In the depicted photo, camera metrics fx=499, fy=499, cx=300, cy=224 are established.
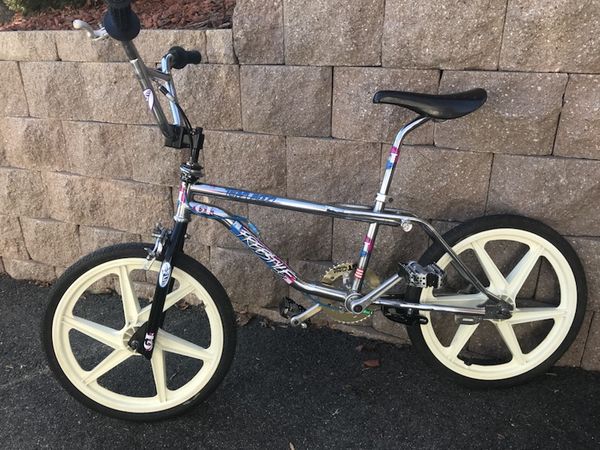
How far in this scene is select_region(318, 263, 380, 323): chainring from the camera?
2268 millimetres

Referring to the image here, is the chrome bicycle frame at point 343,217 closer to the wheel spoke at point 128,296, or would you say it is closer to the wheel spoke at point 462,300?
the wheel spoke at point 462,300

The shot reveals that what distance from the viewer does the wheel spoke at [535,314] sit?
2.37 m

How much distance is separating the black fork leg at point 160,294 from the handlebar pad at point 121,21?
77 centimetres

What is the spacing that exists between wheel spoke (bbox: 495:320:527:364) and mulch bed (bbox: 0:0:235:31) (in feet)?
6.71

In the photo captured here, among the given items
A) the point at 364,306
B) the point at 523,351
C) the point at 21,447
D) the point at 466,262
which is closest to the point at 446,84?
the point at 466,262

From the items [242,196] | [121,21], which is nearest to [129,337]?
[242,196]

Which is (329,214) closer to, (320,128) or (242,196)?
(242,196)

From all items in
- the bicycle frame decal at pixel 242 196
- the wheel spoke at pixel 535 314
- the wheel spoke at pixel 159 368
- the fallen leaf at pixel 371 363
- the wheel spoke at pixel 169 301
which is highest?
the bicycle frame decal at pixel 242 196

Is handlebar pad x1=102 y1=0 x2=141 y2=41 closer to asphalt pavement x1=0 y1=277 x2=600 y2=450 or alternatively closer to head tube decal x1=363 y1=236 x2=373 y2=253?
head tube decal x1=363 y1=236 x2=373 y2=253

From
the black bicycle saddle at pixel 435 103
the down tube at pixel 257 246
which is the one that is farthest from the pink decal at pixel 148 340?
the black bicycle saddle at pixel 435 103

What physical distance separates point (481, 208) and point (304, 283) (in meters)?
0.94

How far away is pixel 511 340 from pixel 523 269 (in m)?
0.35

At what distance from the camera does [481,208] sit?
2.40 m

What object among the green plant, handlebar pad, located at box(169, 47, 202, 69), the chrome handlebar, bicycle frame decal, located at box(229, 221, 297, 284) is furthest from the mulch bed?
bicycle frame decal, located at box(229, 221, 297, 284)
